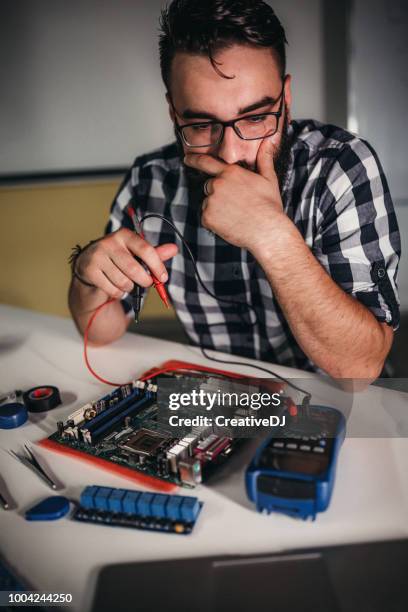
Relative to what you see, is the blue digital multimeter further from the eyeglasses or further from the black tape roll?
the eyeglasses

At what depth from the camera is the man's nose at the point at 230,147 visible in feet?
3.24

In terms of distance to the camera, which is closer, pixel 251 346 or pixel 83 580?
pixel 83 580

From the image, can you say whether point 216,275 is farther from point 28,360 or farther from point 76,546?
point 76,546

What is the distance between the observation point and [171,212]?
1279mm

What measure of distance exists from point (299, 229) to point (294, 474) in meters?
0.70

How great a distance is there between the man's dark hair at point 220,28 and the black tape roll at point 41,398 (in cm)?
75

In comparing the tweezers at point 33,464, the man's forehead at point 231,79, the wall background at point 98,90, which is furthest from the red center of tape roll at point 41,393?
the wall background at point 98,90

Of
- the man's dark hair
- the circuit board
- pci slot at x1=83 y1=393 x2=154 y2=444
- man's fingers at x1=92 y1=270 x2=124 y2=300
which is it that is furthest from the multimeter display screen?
the man's dark hair

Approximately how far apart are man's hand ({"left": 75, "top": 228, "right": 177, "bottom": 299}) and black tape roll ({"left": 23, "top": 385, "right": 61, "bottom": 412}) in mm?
239

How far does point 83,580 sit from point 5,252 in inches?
95.3

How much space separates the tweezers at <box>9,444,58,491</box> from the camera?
2.20 ft

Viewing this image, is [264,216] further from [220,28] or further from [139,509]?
[139,509]

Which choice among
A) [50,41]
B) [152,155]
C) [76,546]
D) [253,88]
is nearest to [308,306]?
[253,88]

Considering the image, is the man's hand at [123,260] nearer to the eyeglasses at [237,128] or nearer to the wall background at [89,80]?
the eyeglasses at [237,128]
